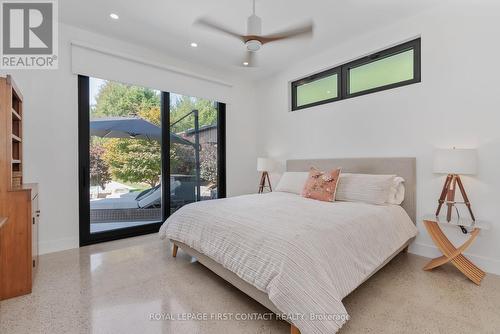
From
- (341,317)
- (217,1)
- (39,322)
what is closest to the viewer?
(341,317)

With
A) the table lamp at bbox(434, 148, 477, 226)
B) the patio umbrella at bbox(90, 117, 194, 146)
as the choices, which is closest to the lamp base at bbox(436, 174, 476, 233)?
the table lamp at bbox(434, 148, 477, 226)

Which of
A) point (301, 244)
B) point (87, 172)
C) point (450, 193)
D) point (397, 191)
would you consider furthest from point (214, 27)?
point (450, 193)

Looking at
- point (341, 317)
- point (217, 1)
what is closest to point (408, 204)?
point (341, 317)

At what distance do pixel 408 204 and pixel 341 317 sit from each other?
2082mm

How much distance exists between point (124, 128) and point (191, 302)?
2.65 m

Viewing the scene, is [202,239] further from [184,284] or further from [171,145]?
[171,145]

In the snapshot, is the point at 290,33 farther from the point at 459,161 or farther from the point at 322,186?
the point at 459,161

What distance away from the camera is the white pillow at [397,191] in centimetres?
269

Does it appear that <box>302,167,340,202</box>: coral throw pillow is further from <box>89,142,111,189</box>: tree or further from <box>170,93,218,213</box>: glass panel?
<box>89,142,111,189</box>: tree

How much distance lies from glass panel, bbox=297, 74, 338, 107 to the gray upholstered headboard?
1.06 m

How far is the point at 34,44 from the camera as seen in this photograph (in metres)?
2.83

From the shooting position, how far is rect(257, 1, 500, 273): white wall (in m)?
2.36

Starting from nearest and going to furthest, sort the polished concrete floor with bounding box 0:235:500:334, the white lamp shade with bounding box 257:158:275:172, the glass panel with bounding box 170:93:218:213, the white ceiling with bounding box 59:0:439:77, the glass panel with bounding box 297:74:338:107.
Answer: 1. the polished concrete floor with bounding box 0:235:500:334
2. the white ceiling with bounding box 59:0:439:77
3. the glass panel with bounding box 297:74:338:107
4. the glass panel with bounding box 170:93:218:213
5. the white lamp shade with bounding box 257:158:275:172

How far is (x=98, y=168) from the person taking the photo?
10.9 feet
